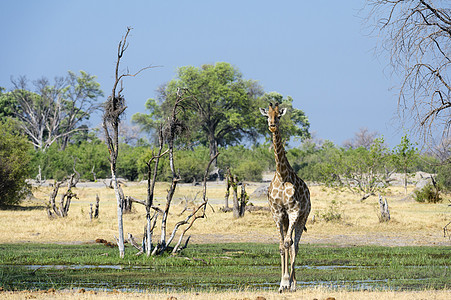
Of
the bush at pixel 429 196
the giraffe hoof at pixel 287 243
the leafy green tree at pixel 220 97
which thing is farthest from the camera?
the leafy green tree at pixel 220 97

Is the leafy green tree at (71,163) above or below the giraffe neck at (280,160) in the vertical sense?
above

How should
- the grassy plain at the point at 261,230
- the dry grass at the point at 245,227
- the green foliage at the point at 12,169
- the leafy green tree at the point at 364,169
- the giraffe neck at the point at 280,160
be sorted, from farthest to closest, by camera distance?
1. the leafy green tree at the point at 364,169
2. the green foliage at the point at 12,169
3. the dry grass at the point at 245,227
4. the grassy plain at the point at 261,230
5. the giraffe neck at the point at 280,160

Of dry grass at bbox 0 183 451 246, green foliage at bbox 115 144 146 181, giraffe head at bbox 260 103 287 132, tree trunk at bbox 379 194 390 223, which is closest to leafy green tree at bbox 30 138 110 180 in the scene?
green foliage at bbox 115 144 146 181

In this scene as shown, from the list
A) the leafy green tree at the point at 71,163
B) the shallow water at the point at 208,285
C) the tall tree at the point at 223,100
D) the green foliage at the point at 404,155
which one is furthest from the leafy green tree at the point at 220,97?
the shallow water at the point at 208,285

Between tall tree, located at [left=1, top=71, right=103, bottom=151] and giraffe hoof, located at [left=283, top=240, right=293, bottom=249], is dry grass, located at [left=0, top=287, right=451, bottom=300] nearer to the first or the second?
giraffe hoof, located at [left=283, top=240, right=293, bottom=249]

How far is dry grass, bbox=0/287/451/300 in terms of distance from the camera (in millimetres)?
10898

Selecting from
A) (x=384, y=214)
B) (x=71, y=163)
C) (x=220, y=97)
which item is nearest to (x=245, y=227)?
(x=384, y=214)

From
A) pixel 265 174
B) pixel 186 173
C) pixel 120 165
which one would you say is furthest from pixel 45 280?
pixel 265 174

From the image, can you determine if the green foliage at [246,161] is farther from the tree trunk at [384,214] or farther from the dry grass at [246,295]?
the dry grass at [246,295]

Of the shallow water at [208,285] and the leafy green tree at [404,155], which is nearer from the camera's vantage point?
the shallow water at [208,285]

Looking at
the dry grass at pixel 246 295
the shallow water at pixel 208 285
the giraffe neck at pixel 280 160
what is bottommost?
the shallow water at pixel 208 285

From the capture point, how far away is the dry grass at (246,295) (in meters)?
10.9

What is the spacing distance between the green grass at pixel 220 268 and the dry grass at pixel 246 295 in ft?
3.93

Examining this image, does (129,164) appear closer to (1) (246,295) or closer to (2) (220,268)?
(2) (220,268)
